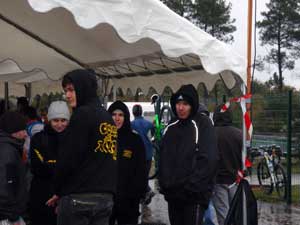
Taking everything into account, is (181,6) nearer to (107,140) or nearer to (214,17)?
(214,17)

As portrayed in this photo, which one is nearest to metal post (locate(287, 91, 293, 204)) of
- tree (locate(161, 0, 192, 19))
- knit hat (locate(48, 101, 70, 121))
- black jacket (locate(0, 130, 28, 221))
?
knit hat (locate(48, 101, 70, 121))

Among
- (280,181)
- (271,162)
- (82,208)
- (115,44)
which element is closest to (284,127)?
(271,162)

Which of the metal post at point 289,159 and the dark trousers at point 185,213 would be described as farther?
the metal post at point 289,159

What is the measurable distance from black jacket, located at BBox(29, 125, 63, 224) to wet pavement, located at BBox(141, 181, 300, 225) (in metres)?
4.23

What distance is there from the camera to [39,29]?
7.18m

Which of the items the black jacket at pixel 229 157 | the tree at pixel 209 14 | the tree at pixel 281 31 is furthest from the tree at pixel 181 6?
the black jacket at pixel 229 157

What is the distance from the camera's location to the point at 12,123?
5016 millimetres

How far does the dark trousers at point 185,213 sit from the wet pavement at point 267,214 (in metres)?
4.16

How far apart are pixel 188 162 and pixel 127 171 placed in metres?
0.86

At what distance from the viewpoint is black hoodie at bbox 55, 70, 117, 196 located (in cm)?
417

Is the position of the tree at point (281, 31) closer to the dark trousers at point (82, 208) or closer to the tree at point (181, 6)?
the tree at point (181, 6)

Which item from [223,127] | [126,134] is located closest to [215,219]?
[223,127]

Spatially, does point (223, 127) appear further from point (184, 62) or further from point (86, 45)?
point (86, 45)

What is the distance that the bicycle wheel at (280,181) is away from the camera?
12289 millimetres
